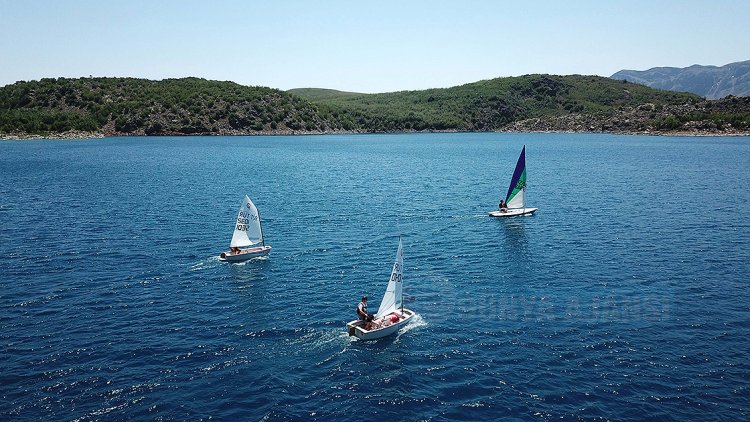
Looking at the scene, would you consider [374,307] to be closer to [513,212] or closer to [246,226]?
[246,226]

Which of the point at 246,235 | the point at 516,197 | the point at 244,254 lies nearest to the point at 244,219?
the point at 246,235

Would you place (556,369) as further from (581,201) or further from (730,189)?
(730,189)

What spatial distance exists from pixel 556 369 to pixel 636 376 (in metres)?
5.23

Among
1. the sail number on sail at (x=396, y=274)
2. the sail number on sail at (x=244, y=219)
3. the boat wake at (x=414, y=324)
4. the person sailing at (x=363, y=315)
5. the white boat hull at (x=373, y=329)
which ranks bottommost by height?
the boat wake at (x=414, y=324)

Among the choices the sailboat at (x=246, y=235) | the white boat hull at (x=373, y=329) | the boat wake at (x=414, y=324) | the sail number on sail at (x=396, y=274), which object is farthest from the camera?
the sailboat at (x=246, y=235)

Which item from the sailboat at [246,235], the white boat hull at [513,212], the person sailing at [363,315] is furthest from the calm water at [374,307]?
the white boat hull at [513,212]

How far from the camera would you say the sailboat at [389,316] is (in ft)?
134

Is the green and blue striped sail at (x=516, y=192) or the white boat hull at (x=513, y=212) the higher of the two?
the green and blue striped sail at (x=516, y=192)

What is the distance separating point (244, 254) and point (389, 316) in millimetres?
24788

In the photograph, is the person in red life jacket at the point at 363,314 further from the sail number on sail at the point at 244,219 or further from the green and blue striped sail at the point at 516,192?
the green and blue striped sail at the point at 516,192

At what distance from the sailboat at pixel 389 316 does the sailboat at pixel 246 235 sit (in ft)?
78.9

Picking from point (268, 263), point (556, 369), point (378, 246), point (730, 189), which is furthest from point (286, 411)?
point (730, 189)

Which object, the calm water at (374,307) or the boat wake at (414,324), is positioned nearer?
the calm water at (374,307)

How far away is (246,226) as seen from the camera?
62.6 m
